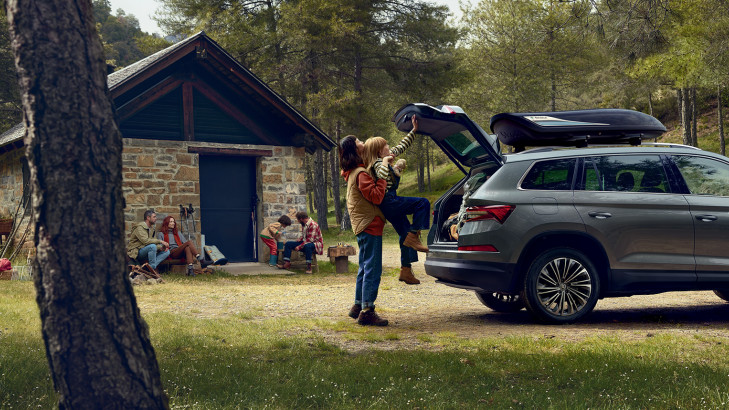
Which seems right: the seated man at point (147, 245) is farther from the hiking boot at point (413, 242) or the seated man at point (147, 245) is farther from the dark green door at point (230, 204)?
the hiking boot at point (413, 242)

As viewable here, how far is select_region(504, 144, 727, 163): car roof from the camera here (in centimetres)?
720

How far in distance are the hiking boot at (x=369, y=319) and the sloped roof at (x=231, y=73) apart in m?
8.80

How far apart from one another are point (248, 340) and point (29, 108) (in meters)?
3.58

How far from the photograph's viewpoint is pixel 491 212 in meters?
6.96

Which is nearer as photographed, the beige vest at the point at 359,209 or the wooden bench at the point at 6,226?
the beige vest at the point at 359,209

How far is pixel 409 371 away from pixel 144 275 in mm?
8970

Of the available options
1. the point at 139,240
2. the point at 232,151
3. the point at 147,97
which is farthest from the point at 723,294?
the point at 147,97

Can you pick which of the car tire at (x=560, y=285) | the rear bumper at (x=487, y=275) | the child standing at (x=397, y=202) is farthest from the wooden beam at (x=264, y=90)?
the car tire at (x=560, y=285)

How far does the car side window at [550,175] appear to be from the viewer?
280 inches

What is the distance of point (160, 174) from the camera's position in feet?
49.5

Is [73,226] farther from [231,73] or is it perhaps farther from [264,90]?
[264,90]

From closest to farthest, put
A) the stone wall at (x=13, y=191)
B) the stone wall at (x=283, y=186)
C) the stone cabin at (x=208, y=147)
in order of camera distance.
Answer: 1. the stone cabin at (x=208, y=147)
2. the stone wall at (x=283, y=186)
3. the stone wall at (x=13, y=191)

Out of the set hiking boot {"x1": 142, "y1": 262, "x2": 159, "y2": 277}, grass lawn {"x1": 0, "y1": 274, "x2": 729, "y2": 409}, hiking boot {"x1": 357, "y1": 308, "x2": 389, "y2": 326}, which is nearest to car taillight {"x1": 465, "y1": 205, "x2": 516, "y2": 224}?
grass lawn {"x1": 0, "y1": 274, "x2": 729, "y2": 409}

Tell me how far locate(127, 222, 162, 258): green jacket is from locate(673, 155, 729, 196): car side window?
9.90 meters
